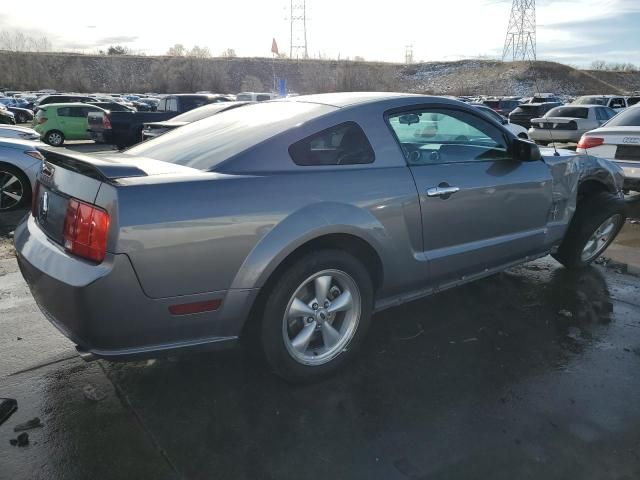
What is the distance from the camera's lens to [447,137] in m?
4.14

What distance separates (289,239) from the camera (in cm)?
266

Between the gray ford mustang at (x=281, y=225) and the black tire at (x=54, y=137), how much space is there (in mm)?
16968

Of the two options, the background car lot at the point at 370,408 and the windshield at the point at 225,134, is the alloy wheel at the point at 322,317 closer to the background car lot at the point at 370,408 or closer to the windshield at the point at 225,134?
the background car lot at the point at 370,408

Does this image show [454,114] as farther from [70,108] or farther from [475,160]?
[70,108]

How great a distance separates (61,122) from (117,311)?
726 inches

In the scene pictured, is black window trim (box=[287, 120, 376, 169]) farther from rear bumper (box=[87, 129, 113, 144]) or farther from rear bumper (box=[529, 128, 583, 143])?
rear bumper (box=[529, 128, 583, 143])

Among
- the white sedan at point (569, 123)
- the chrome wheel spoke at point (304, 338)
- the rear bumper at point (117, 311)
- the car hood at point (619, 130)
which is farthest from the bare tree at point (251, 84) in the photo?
the rear bumper at point (117, 311)

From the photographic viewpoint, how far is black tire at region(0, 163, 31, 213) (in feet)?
23.0

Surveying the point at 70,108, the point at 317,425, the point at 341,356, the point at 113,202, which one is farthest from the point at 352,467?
the point at 70,108

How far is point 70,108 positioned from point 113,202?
61.1ft

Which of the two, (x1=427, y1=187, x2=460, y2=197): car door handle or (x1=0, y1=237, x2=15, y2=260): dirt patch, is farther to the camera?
(x1=0, y1=237, x2=15, y2=260): dirt patch

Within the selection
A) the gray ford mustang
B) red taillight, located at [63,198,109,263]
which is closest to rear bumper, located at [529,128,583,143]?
the gray ford mustang

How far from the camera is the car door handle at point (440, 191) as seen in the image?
10.7 feet

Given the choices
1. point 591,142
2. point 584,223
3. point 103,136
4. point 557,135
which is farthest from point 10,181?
point 557,135
